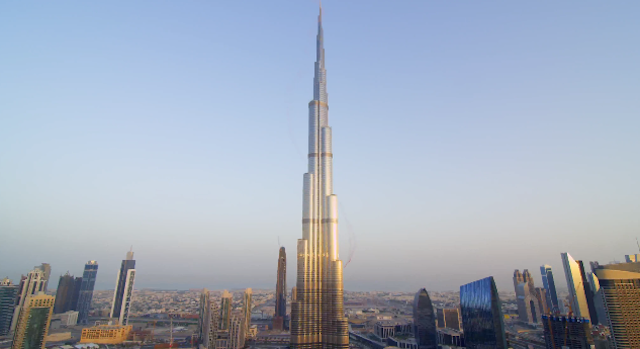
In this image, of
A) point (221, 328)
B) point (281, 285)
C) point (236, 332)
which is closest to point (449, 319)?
point (281, 285)

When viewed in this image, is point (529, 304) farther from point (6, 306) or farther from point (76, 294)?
point (76, 294)

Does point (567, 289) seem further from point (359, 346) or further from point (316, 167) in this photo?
point (316, 167)

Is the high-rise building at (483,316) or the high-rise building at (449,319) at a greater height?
the high-rise building at (483,316)

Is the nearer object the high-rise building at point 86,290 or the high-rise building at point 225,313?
the high-rise building at point 225,313

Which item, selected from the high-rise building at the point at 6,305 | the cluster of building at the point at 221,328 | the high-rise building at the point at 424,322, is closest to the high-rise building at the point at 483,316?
the high-rise building at the point at 424,322

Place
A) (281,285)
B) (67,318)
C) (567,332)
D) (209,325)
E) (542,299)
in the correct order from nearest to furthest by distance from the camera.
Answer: (567,332)
(209,325)
(67,318)
(281,285)
(542,299)

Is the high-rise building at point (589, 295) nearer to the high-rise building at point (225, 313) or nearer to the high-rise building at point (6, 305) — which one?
the high-rise building at point (225, 313)
